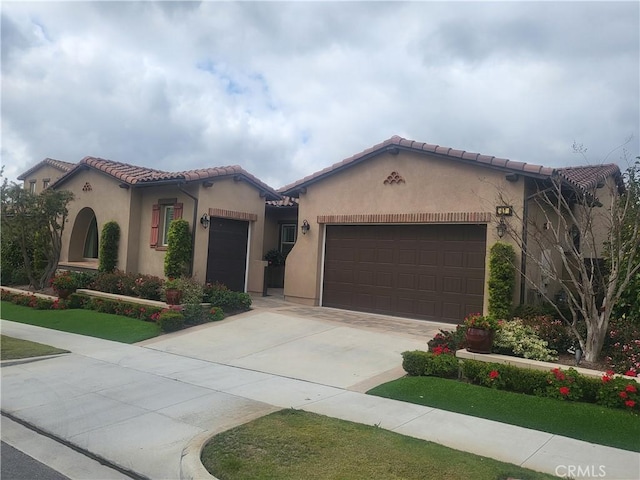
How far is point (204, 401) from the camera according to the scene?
688cm

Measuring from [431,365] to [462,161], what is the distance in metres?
5.99

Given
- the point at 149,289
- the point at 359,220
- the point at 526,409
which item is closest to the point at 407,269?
the point at 359,220

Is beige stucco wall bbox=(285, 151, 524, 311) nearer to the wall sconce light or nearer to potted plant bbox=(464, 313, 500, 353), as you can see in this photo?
the wall sconce light

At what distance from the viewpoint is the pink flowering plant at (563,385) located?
6.63m

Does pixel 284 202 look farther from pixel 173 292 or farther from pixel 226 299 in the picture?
pixel 173 292

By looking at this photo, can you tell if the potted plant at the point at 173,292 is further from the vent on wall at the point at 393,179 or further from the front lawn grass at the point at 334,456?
→ the front lawn grass at the point at 334,456

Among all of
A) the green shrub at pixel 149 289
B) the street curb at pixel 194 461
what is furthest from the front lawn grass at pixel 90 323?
the street curb at pixel 194 461

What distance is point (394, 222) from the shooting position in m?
13.3

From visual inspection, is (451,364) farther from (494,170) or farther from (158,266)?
A: (158,266)

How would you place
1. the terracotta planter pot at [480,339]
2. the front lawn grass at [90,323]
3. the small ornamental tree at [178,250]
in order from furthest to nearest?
the small ornamental tree at [178,250] < the front lawn grass at [90,323] < the terracotta planter pot at [480,339]

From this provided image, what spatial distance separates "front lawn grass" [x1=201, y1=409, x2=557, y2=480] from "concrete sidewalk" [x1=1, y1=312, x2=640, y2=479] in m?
0.27

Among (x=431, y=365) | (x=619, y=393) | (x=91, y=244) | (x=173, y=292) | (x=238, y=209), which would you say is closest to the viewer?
(x=619, y=393)

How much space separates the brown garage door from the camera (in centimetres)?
1209

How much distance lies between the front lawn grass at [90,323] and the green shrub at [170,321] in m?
0.19
